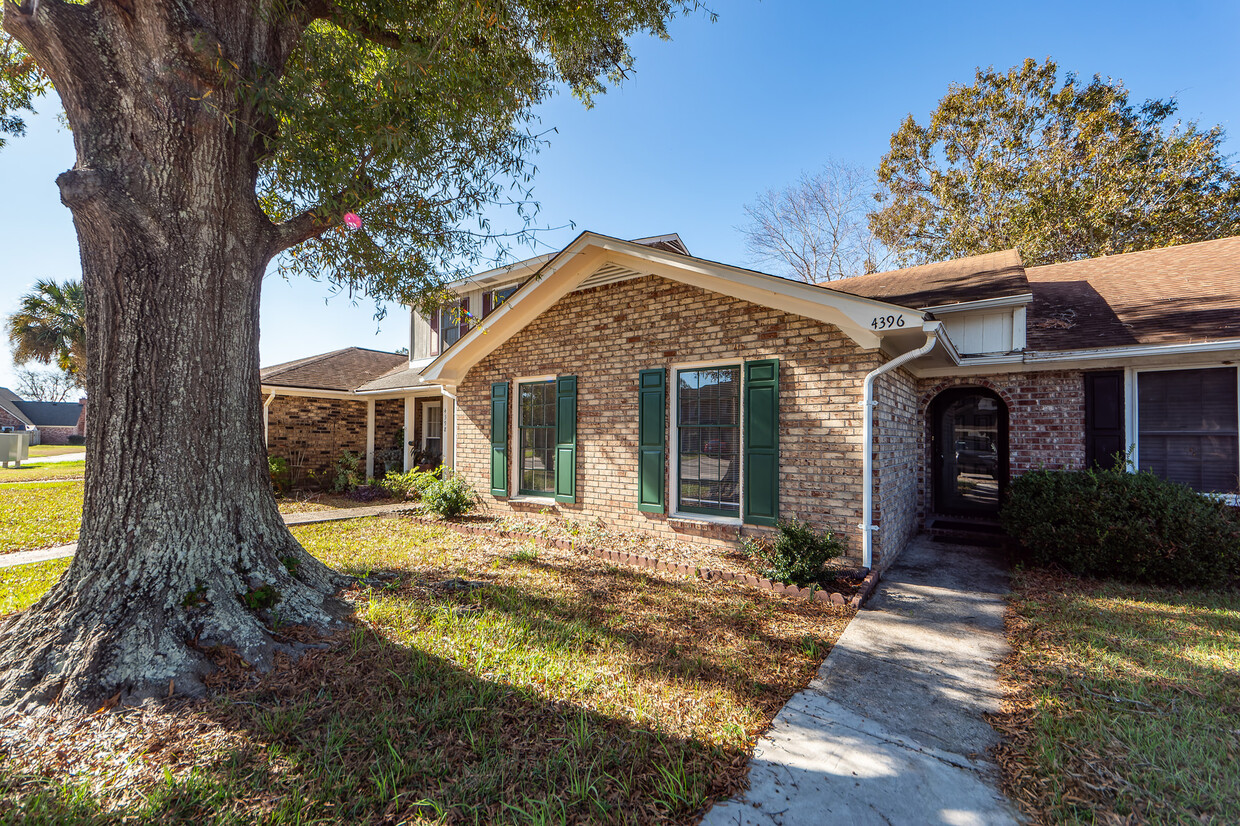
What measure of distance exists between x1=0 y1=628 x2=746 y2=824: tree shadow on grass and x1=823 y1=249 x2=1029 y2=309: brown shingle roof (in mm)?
6296

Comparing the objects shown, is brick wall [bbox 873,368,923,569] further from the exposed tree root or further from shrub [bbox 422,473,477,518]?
shrub [bbox 422,473,477,518]

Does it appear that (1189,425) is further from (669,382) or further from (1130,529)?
(669,382)

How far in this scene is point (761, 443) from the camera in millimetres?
5945

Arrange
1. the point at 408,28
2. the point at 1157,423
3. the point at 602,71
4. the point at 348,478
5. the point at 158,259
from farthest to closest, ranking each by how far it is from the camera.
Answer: the point at 348,478 < the point at 602,71 < the point at 1157,423 < the point at 408,28 < the point at 158,259

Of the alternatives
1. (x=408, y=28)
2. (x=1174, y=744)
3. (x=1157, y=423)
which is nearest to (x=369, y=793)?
(x=1174, y=744)

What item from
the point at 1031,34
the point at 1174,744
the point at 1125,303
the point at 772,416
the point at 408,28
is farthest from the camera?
the point at 1031,34

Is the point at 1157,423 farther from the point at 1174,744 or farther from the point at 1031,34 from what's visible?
the point at 1031,34

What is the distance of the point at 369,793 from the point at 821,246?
20843mm

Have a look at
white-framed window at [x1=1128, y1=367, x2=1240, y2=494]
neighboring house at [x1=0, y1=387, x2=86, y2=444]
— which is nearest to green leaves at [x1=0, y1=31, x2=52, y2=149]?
white-framed window at [x1=1128, y1=367, x2=1240, y2=494]

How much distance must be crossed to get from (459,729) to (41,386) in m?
91.4

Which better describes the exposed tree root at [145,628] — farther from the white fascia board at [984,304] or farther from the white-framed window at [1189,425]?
the white-framed window at [1189,425]

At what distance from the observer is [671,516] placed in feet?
21.9

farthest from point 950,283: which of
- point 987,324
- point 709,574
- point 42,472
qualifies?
point 42,472

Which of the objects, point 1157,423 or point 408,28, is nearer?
point 408,28
